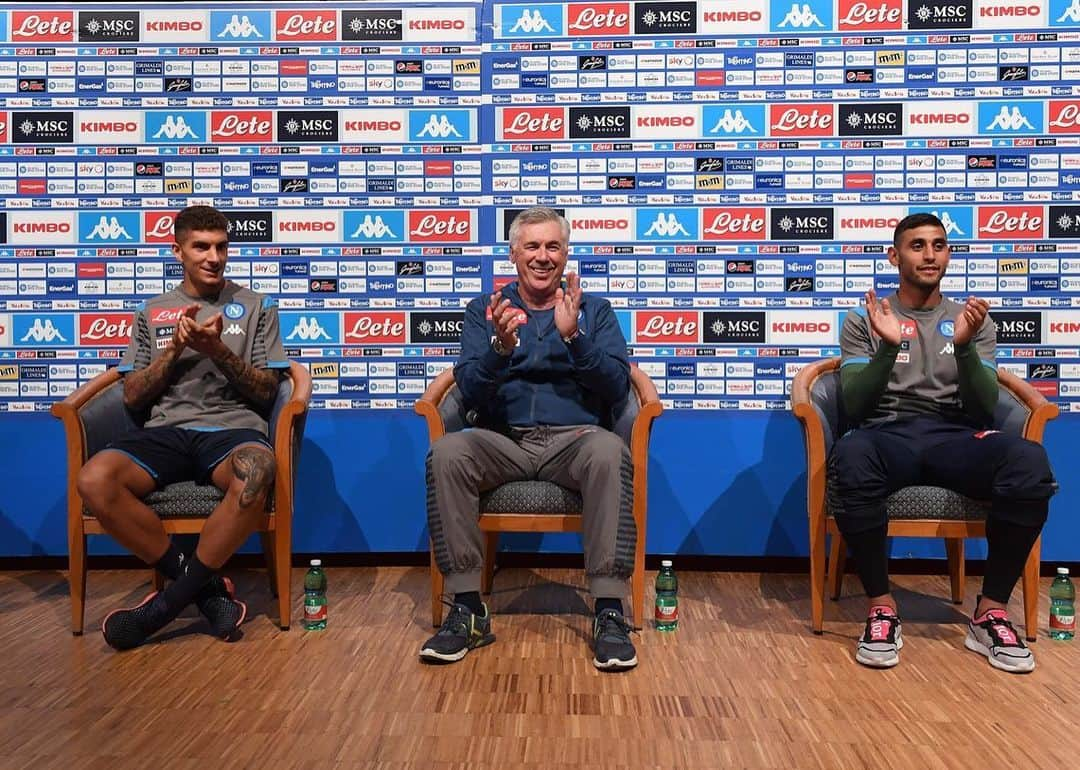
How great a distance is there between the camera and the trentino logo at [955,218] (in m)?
4.20

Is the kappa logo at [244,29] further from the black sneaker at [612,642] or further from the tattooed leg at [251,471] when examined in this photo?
the black sneaker at [612,642]

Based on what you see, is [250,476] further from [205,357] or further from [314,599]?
[205,357]

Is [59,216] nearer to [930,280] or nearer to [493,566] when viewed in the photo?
[493,566]

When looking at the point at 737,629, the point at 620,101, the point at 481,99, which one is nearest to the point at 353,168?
the point at 481,99

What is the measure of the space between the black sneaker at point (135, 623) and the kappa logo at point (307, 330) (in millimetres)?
1512

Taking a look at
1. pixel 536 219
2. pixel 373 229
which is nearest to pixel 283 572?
pixel 536 219

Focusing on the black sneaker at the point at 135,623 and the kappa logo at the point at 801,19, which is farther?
the kappa logo at the point at 801,19

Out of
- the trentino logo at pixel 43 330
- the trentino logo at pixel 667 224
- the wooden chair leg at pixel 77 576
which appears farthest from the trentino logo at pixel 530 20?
the wooden chair leg at pixel 77 576

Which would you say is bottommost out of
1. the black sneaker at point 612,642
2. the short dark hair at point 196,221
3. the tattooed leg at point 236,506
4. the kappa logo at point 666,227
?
the black sneaker at point 612,642

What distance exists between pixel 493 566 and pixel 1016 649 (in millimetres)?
1923

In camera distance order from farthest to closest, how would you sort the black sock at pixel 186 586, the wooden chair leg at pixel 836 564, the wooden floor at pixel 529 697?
1. the wooden chair leg at pixel 836 564
2. the black sock at pixel 186 586
3. the wooden floor at pixel 529 697

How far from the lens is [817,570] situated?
331 cm

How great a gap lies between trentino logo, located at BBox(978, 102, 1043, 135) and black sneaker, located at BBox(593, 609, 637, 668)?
273 centimetres

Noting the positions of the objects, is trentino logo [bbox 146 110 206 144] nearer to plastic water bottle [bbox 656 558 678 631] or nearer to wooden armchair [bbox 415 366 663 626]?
wooden armchair [bbox 415 366 663 626]
